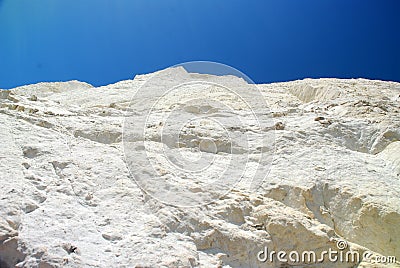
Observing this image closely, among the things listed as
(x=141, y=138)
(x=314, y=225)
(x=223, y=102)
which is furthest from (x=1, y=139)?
(x=223, y=102)

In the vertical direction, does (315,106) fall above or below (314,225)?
above

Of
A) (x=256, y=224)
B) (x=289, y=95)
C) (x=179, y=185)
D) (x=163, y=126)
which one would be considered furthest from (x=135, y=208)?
(x=289, y=95)

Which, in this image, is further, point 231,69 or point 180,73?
point 180,73

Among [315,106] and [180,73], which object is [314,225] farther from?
[180,73]

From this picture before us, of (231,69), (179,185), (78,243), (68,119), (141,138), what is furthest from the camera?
(231,69)

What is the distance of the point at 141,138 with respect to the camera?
679 centimetres

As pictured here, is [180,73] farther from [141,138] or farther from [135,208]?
[135,208]

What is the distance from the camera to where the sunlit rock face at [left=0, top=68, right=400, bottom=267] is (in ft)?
13.0

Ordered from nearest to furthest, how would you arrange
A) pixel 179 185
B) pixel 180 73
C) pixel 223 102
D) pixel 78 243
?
pixel 78 243 → pixel 179 185 → pixel 223 102 → pixel 180 73

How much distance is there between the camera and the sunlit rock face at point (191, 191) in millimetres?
3959

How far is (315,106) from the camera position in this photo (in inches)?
A: 393

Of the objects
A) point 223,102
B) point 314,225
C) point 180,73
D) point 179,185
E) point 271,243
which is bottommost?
point 271,243

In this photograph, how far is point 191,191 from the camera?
513cm

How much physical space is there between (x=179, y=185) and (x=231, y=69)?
4558mm
